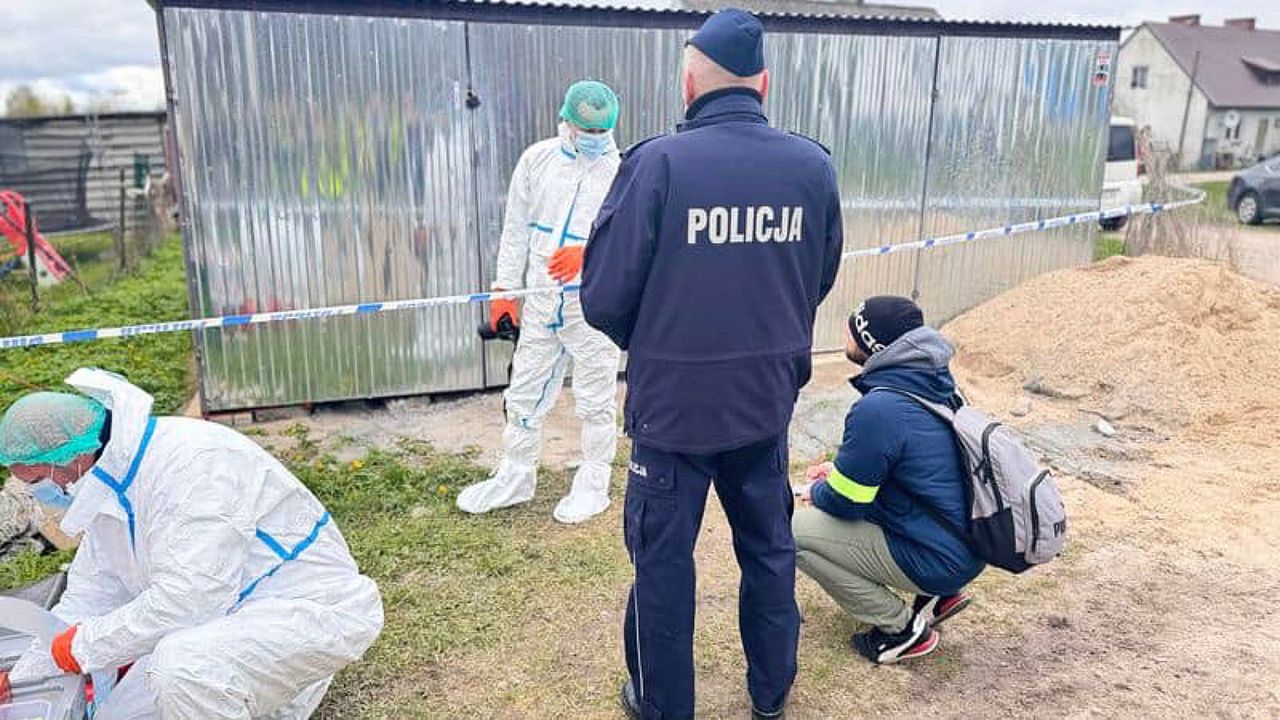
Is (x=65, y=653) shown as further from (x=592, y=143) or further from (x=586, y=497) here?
(x=592, y=143)

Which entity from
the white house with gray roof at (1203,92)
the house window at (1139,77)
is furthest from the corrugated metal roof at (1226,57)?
the house window at (1139,77)

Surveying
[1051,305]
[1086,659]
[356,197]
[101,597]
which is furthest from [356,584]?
[1051,305]

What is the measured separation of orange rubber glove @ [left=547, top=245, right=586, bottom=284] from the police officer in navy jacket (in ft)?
5.68

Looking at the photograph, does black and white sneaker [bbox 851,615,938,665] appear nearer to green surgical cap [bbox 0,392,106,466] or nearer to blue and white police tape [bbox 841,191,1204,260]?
green surgical cap [bbox 0,392,106,466]

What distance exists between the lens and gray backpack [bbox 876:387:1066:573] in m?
2.89

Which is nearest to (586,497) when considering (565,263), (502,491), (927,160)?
(502,491)

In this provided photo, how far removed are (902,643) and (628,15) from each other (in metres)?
4.46

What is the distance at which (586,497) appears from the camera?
4535mm

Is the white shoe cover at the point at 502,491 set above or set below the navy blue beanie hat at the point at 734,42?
below

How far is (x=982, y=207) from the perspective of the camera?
7.52m

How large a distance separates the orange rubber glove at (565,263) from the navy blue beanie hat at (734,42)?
194cm

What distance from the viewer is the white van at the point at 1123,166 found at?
512 inches

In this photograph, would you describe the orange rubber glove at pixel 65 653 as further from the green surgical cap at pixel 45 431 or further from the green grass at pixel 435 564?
the green grass at pixel 435 564

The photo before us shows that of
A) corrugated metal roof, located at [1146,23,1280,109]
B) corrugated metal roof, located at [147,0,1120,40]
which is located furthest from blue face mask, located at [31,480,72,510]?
corrugated metal roof, located at [1146,23,1280,109]
